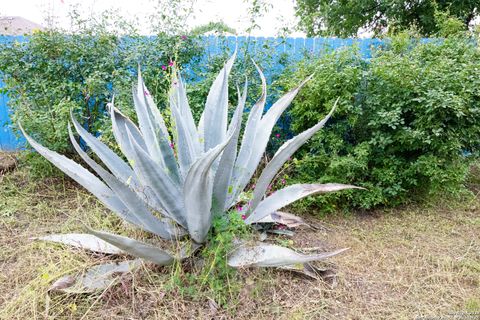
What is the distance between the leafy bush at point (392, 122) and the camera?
310 cm

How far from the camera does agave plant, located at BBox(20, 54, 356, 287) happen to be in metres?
1.92

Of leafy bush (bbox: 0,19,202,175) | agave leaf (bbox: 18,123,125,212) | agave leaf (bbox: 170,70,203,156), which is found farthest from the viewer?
leafy bush (bbox: 0,19,202,175)

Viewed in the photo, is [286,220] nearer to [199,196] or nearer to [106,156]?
[199,196]

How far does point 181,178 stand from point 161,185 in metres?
0.19

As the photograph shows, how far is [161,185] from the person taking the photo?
2033mm

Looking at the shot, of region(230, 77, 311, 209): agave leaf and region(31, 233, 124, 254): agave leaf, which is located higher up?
region(230, 77, 311, 209): agave leaf

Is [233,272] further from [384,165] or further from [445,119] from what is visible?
[445,119]

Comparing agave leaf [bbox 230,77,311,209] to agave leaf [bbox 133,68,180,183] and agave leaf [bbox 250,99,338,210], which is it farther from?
agave leaf [bbox 133,68,180,183]

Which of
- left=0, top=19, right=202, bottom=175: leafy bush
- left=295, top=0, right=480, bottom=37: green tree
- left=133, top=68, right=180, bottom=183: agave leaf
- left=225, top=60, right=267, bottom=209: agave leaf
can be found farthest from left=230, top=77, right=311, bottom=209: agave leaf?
left=295, top=0, right=480, bottom=37: green tree

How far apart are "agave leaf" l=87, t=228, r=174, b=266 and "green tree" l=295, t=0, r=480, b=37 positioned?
7271 mm

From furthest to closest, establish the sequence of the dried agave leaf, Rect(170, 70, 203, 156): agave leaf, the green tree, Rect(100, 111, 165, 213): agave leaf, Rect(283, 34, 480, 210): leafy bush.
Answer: the green tree, Rect(283, 34, 480, 210): leafy bush, the dried agave leaf, Rect(170, 70, 203, 156): agave leaf, Rect(100, 111, 165, 213): agave leaf

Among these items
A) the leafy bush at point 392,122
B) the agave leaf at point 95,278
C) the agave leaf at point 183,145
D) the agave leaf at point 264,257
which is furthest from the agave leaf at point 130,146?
the leafy bush at point 392,122

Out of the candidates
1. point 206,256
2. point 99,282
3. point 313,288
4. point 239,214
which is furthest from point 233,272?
point 99,282

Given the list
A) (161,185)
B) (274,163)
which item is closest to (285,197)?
(274,163)
